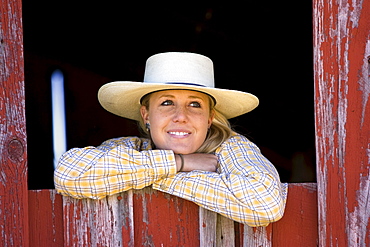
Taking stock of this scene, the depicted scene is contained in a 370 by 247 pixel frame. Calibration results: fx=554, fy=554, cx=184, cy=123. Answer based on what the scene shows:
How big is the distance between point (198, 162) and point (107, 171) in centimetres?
49

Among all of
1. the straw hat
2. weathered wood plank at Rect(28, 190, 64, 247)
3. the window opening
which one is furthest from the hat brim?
the window opening

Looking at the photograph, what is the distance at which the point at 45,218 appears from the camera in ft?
8.46

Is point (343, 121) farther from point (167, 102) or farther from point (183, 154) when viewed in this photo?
point (167, 102)

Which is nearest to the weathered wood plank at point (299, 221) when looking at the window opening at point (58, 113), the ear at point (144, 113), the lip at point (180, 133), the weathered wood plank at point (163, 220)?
the weathered wood plank at point (163, 220)

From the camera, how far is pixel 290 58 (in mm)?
7246

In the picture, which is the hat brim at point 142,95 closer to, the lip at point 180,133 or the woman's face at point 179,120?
the woman's face at point 179,120

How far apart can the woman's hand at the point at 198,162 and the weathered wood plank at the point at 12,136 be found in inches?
29.2

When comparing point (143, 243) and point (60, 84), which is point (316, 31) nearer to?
point (143, 243)

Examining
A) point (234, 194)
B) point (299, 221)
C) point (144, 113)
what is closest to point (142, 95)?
point (144, 113)

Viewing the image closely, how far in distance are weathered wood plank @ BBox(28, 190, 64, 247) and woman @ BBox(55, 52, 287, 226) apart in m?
0.09

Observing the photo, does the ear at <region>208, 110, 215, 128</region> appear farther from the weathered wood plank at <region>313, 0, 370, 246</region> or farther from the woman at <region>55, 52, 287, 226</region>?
the weathered wood plank at <region>313, 0, 370, 246</region>

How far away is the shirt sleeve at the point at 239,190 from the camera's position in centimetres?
247

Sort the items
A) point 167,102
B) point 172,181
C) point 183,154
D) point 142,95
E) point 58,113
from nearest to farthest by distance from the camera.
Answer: point 172,181, point 183,154, point 167,102, point 142,95, point 58,113

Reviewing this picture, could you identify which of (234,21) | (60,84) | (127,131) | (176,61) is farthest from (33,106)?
(176,61)
